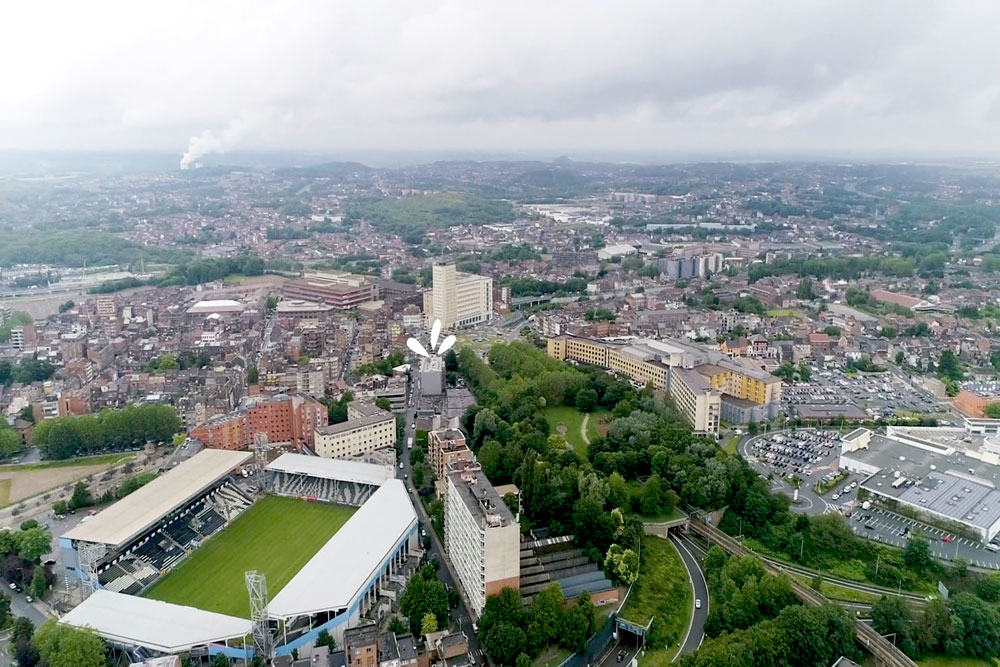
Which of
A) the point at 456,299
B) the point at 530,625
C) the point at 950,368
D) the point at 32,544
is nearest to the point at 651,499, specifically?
the point at 530,625

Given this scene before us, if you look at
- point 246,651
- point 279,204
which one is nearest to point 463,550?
point 246,651

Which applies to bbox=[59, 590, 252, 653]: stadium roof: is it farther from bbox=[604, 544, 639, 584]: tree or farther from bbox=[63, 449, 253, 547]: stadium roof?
bbox=[604, 544, 639, 584]: tree

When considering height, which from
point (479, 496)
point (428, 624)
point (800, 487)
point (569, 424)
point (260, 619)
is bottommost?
point (800, 487)

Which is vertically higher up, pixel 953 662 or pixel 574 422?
pixel 574 422

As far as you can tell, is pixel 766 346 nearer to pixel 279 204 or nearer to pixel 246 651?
pixel 246 651

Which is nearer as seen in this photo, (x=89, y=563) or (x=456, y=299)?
(x=89, y=563)

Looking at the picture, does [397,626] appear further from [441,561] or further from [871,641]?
[871,641]

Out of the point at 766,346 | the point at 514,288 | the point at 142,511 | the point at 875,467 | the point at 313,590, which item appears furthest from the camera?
the point at 514,288

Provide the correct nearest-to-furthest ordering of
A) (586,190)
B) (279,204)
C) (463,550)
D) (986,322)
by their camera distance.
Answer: (463,550), (986,322), (279,204), (586,190)
